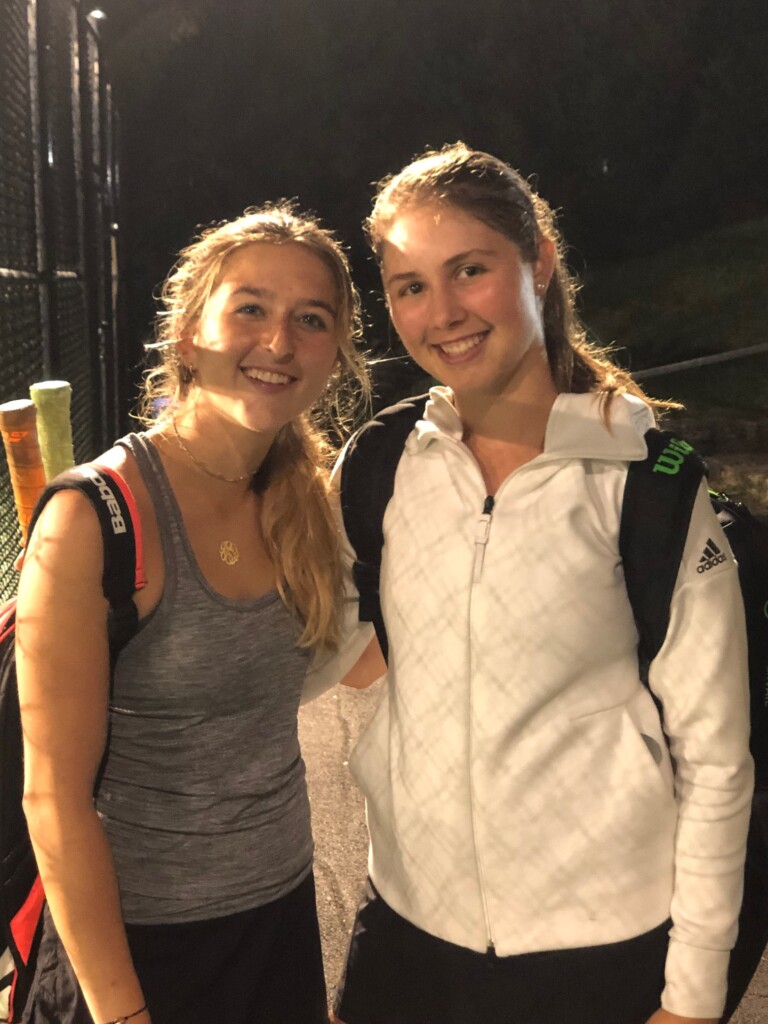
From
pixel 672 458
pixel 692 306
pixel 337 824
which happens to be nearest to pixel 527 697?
pixel 672 458

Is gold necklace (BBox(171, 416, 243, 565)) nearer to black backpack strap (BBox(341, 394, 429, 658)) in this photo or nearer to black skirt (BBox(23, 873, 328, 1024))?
black backpack strap (BBox(341, 394, 429, 658))

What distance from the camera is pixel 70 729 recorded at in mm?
1265

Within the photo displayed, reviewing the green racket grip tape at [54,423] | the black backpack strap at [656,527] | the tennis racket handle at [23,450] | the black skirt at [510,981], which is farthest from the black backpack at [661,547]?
the green racket grip tape at [54,423]

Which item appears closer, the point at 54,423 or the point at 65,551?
the point at 65,551

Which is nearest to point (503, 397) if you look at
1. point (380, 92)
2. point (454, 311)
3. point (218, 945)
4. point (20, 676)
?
point (454, 311)

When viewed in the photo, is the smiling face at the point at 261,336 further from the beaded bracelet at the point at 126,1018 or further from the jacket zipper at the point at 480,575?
the beaded bracelet at the point at 126,1018

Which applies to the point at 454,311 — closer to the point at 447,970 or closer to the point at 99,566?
the point at 99,566

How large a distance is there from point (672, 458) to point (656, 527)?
114 mm

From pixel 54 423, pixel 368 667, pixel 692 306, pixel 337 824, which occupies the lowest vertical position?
pixel 337 824

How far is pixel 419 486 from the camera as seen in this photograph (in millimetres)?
1546

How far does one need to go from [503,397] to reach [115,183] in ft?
25.6

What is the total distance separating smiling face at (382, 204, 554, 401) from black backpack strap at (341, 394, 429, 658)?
0.15m

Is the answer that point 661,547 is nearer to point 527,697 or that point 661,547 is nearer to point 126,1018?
point 527,697

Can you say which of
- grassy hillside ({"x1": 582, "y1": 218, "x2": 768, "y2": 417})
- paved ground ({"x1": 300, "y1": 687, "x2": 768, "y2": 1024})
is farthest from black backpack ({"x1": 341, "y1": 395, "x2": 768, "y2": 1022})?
grassy hillside ({"x1": 582, "y1": 218, "x2": 768, "y2": 417})
